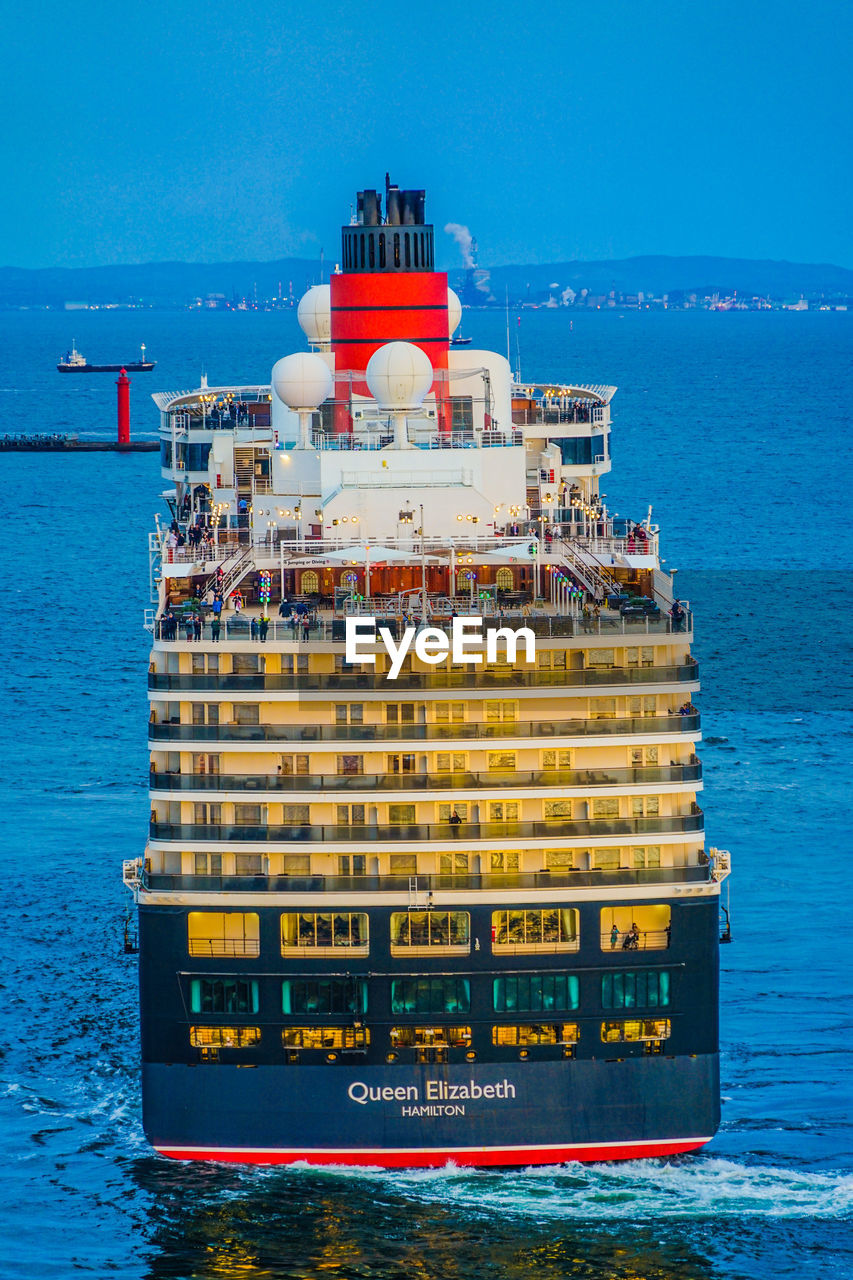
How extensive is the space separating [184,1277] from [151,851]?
27.5 feet


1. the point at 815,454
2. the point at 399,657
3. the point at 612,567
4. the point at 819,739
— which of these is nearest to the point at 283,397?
the point at 612,567

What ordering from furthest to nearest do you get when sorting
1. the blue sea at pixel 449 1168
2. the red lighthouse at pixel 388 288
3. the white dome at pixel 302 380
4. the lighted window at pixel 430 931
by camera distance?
the red lighthouse at pixel 388 288 < the white dome at pixel 302 380 < the lighted window at pixel 430 931 < the blue sea at pixel 449 1168

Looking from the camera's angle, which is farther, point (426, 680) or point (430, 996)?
point (426, 680)

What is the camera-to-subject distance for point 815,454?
581 ft

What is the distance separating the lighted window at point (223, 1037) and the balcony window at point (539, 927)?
17.3 feet

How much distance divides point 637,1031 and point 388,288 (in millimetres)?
25803

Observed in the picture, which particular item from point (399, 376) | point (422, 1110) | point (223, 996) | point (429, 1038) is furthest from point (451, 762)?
point (399, 376)

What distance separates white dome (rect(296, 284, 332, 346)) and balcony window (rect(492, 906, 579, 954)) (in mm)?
30790

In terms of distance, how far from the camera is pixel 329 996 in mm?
43688

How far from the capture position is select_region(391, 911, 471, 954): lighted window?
43.9 meters

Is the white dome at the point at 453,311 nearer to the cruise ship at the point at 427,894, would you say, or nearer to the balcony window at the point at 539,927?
the cruise ship at the point at 427,894

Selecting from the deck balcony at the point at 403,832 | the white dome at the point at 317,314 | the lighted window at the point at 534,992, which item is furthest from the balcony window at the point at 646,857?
the white dome at the point at 317,314

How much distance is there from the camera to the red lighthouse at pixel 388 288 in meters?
62.6

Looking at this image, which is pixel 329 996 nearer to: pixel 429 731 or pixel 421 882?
pixel 421 882
